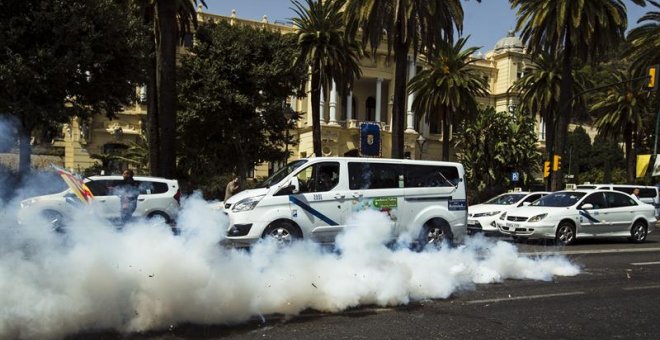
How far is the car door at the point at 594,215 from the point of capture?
1501 centimetres

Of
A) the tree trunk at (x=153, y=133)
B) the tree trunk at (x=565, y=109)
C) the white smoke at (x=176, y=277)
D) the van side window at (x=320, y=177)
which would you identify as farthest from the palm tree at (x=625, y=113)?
the white smoke at (x=176, y=277)

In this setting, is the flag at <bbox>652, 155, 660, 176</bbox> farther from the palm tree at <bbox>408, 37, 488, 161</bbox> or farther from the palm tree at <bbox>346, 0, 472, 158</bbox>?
the palm tree at <bbox>346, 0, 472, 158</bbox>

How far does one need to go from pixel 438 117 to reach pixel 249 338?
3311cm

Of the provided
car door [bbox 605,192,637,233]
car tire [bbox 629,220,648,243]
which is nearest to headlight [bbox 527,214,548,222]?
car door [bbox 605,192,637,233]

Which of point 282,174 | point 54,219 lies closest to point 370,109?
point 282,174

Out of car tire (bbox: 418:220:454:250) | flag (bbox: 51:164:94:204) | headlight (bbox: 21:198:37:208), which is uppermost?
flag (bbox: 51:164:94:204)

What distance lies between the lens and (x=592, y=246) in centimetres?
1470

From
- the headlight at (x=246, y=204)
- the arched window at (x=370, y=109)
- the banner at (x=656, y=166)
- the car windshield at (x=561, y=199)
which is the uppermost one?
the arched window at (x=370, y=109)

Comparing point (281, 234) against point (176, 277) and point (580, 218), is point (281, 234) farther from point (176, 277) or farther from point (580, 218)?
point (580, 218)

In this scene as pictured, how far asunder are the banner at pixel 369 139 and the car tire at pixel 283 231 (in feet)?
42.4

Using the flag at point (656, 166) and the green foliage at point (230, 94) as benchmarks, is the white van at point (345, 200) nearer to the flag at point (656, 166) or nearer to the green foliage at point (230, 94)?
the green foliage at point (230, 94)

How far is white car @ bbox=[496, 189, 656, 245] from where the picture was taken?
14648mm

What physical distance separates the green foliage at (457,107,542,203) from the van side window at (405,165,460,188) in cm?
3041

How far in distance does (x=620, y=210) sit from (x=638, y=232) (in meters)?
1.09
